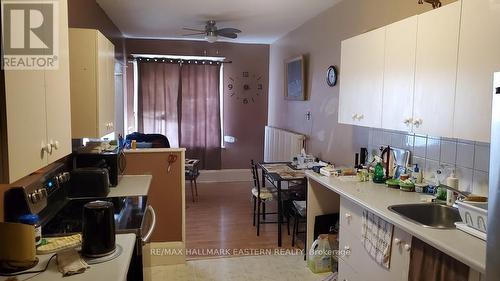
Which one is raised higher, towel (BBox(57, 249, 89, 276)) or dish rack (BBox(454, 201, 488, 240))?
dish rack (BBox(454, 201, 488, 240))

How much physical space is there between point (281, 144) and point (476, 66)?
3737 mm

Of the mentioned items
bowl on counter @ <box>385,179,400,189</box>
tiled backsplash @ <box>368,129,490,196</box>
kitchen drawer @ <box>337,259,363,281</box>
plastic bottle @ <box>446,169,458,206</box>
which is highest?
tiled backsplash @ <box>368,129,490,196</box>

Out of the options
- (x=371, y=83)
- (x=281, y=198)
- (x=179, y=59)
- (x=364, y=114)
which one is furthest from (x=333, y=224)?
(x=179, y=59)

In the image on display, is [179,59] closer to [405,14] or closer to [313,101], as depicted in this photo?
[313,101]

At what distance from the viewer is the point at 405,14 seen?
2732mm

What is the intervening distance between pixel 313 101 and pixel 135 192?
2.63 m

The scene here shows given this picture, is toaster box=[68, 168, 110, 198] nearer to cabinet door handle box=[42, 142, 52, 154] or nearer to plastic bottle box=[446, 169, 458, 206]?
cabinet door handle box=[42, 142, 52, 154]

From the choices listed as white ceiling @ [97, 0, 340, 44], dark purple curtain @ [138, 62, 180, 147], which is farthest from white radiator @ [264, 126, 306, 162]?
dark purple curtain @ [138, 62, 180, 147]

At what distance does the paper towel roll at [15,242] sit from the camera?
1.38 m

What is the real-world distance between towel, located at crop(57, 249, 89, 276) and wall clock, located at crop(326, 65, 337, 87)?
9.77ft

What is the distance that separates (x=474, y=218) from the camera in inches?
65.6

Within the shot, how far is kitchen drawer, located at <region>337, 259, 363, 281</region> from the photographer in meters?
2.42

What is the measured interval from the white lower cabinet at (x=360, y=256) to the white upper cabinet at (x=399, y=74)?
0.62 m

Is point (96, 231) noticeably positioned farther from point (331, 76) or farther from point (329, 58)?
point (329, 58)
